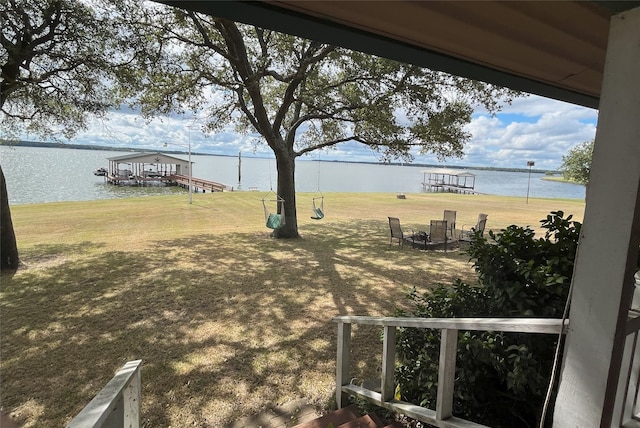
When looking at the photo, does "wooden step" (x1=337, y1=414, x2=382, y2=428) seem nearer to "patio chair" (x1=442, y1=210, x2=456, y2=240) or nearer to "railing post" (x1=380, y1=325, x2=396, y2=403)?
"railing post" (x1=380, y1=325, x2=396, y2=403)

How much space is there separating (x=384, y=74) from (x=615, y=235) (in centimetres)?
751

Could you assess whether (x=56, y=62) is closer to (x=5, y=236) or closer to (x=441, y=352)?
(x=5, y=236)

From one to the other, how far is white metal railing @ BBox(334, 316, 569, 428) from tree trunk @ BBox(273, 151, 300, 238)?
6760mm

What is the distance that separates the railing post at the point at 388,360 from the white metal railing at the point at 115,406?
131cm

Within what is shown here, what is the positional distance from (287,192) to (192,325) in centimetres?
557

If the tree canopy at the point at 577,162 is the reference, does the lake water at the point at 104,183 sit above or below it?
below

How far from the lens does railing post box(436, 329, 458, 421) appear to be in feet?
5.01

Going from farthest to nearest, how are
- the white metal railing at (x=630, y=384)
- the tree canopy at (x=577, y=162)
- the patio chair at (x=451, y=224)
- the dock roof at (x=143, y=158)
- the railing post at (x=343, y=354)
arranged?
the dock roof at (x=143, y=158) < the tree canopy at (x=577, y=162) < the patio chair at (x=451, y=224) < the railing post at (x=343, y=354) < the white metal railing at (x=630, y=384)

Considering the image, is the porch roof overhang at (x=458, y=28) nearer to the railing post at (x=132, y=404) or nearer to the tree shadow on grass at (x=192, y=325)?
the railing post at (x=132, y=404)

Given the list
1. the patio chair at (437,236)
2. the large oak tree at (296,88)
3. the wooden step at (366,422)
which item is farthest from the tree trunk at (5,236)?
the patio chair at (437,236)

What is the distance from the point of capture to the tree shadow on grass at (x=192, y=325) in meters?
2.79

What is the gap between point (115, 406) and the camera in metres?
1.00

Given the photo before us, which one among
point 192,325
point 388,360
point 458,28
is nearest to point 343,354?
point 388,360

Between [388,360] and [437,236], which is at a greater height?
[388,360]
